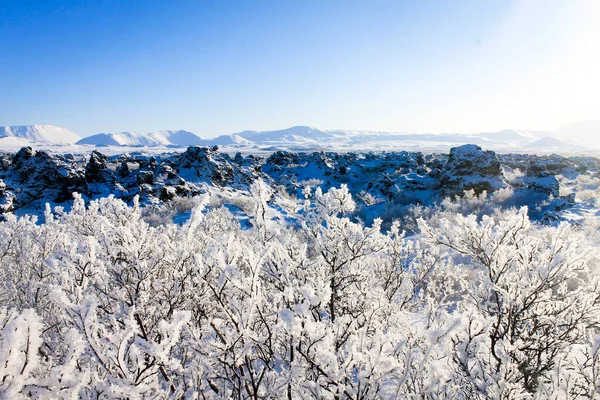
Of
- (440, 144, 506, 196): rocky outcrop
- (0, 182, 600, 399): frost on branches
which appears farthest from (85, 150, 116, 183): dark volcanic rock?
(440, 144, 506, 196): rocky outcrop

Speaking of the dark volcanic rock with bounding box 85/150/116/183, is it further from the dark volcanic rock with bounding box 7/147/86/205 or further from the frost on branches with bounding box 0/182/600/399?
the frost on branches with bounding box 0/182/600/399

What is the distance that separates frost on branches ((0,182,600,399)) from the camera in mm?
1744

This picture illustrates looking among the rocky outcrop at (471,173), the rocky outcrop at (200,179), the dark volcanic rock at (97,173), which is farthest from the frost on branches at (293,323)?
the rocky outcrop at (471,173)

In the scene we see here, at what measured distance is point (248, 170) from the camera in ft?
77.5

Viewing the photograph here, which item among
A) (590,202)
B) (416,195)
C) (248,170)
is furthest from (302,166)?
(590,202)

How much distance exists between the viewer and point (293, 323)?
180 centimetres

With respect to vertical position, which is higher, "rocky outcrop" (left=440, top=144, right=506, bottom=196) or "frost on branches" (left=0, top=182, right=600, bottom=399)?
"frost on branches" (left=0, top=182, right=600, bottom=399)

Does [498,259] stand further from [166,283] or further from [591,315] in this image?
[166,283]

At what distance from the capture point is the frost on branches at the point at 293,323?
1744mm

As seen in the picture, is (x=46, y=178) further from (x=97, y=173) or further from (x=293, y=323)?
(x=293, y=323)

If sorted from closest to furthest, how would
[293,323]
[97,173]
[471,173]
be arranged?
[293,323] → [97,173] → [471,173]

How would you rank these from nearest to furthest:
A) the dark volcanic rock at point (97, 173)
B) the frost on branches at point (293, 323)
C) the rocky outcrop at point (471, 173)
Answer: the frost on branches at point (293, 323) < the dark volcanic rock at point (97, 173) < the rocky outcrop at point (471, 173)

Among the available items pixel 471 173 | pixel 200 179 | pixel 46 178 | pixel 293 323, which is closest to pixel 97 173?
pixel 46 178

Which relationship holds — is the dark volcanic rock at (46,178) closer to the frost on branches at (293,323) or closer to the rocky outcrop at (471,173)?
the frost on branches at (293,323)
